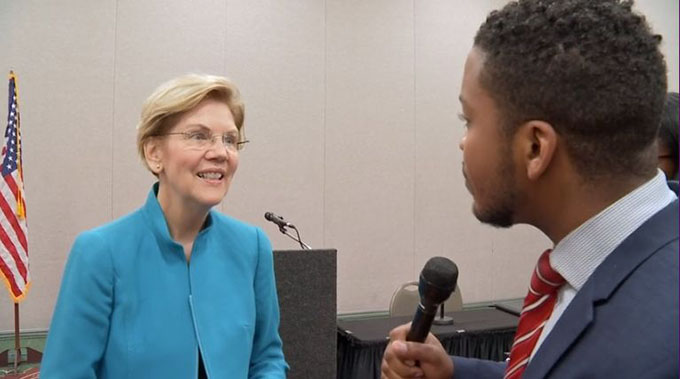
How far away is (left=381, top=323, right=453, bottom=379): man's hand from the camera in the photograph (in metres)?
0.99

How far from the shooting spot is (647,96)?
0.75 metres

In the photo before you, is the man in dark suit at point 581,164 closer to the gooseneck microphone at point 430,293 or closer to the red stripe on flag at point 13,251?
the gooseneck microphone at point 430,293

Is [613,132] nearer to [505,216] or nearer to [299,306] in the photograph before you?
[505,216]

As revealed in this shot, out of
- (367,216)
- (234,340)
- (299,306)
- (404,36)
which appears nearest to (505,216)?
(234,340)

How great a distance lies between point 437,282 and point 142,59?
140 inches

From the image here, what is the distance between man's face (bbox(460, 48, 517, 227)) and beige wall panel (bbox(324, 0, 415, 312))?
3589mm

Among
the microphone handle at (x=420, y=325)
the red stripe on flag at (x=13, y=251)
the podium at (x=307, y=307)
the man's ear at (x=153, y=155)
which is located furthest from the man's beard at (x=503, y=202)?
the red stripe on flag at (x=13, y=251)

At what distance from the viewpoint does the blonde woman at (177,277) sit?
1343mm

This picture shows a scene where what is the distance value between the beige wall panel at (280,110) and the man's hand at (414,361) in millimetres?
3299

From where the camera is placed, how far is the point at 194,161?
1.50 m

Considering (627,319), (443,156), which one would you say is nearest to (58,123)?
(443,156)

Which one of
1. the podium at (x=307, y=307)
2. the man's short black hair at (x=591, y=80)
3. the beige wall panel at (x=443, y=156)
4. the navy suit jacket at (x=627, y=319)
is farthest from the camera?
the beige wall panel at (x=443, y=156)

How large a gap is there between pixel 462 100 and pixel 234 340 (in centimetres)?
100

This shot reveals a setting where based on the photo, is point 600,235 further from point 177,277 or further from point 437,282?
point 177,277
